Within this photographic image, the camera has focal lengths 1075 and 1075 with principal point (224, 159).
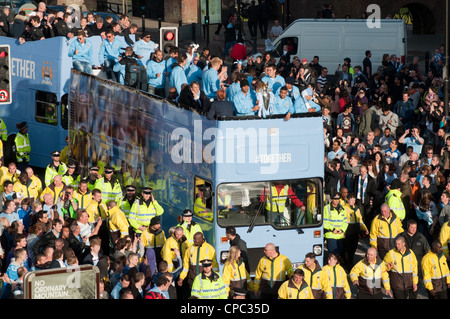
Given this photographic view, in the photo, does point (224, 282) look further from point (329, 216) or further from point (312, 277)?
point (329, 216)

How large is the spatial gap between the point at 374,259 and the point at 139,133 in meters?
6.05

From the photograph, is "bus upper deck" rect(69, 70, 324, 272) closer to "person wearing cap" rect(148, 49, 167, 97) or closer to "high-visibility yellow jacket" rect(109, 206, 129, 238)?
"high-visibility yellow jacket" rect(109, 206, 129, 238)

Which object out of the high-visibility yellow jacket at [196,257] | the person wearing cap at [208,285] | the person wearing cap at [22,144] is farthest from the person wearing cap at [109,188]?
the person wearing cap at [208,285]

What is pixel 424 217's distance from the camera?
66.2ft

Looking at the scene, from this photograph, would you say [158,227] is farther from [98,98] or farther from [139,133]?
[98,98]

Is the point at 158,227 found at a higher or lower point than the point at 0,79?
lower

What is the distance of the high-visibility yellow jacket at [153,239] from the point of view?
18.2 meters

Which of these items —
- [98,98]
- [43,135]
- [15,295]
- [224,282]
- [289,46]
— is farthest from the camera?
[289,46]

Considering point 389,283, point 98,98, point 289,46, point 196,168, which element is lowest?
point 389,283

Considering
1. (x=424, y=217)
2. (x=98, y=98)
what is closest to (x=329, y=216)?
(x=424, y=217)

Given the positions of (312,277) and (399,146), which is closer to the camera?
(312,277)

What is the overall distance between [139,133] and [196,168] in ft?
8.54

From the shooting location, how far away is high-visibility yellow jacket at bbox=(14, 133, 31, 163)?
25.9 metres

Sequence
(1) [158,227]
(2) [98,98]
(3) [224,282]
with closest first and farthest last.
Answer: (3) [224,282] < (1) [158,227] < (2) [98,98]
